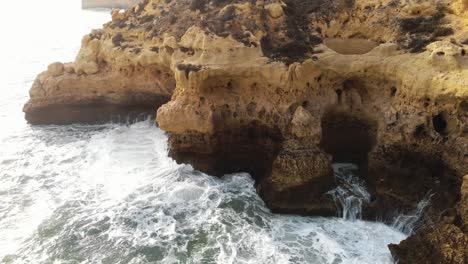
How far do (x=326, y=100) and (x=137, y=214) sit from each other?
556cm

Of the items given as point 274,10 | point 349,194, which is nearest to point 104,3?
point 274,10

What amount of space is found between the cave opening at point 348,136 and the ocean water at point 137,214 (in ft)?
7.19

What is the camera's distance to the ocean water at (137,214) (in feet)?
30.1

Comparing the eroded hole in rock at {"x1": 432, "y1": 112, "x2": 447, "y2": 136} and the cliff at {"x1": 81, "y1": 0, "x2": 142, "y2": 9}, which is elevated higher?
the cliff at {"x1": 81, "y1": 0, "x2": 142, "y2": 9}

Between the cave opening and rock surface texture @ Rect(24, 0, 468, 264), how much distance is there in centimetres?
3

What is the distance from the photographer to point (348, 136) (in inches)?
460

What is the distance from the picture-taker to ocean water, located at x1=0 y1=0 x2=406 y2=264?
916cm

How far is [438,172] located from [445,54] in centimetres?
258

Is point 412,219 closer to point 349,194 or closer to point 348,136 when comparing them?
point 349,194

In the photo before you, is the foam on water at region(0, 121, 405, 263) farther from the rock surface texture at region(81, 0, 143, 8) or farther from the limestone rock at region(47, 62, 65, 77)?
the rock surface texture at region(81, 0, 143, 8)

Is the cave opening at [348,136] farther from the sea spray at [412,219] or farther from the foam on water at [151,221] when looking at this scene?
the foam on water at [151,221]

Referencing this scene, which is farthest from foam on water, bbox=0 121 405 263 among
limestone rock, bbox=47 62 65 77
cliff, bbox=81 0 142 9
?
cliff, bbox=81 0 142 9

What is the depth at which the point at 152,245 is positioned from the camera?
944cm

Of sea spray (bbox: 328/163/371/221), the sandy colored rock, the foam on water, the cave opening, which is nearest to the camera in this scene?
the foam on water
